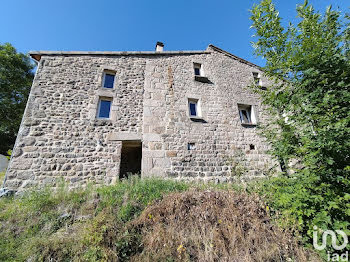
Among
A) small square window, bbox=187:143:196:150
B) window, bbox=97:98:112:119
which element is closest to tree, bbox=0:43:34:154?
window, bbox=97:98:112:119

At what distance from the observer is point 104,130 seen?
5.81m

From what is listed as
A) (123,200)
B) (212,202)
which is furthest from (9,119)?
(212,202)

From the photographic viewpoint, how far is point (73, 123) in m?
5.64

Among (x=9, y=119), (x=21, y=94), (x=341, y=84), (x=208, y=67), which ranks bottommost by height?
(x=341, y=84)

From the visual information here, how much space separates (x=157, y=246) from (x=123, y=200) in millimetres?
1510

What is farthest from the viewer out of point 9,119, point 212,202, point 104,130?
point 9,119

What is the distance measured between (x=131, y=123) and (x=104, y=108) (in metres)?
1.41

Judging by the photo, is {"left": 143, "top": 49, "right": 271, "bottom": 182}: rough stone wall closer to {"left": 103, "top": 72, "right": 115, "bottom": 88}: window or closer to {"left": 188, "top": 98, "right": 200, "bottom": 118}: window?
{"left": 188, "top": 98, "right": 200, "bottom": 118}: window

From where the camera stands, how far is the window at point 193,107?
7084 mm

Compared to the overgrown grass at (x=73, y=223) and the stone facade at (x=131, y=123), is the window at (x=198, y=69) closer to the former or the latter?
the stone facade at (x=131, y=123)

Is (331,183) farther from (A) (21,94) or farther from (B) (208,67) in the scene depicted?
(A) (21,94)

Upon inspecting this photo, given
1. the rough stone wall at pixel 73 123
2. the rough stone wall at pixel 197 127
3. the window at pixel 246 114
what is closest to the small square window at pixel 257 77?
the rough stone wall at pixel 197 127

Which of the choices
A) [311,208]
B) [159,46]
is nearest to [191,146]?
[311,208]
